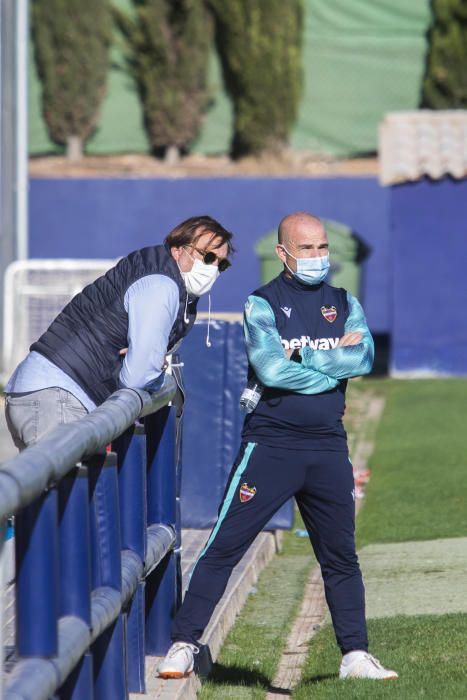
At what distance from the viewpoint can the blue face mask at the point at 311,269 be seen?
Result: 4.89 metres

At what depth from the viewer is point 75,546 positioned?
11.3 feet

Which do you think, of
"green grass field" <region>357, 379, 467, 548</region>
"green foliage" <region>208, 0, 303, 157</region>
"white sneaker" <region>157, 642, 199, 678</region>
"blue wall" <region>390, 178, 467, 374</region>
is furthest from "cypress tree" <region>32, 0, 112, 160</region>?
"white sneaker" <region>157, 642, 199, 678</region>

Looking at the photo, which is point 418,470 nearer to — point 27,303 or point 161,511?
point 161,511

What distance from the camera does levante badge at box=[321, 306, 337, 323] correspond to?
4.96 m

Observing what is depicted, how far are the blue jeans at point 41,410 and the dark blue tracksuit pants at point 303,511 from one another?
0.67 m

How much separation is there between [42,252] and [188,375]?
43.3ft

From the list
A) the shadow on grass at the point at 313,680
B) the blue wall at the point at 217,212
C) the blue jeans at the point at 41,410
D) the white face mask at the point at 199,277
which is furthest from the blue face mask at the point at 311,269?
the blue wall at the point at 217,212

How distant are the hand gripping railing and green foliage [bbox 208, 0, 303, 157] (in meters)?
18.1

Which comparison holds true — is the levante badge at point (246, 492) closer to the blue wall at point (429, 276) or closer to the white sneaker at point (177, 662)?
the white sneaker at point (177, 662)

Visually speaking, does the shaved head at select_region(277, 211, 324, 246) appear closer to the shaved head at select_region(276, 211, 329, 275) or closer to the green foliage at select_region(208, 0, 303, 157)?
the shaved head at select_region(276, 211, 329, 275)

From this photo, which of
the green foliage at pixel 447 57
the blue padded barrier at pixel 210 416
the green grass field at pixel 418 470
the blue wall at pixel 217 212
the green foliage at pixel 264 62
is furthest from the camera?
the green foliage at pixel 264 62

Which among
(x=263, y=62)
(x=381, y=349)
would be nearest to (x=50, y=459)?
(x=381, y=349)

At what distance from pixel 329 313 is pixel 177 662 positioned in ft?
4.54

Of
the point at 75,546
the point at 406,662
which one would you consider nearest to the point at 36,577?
the point at 75,546
